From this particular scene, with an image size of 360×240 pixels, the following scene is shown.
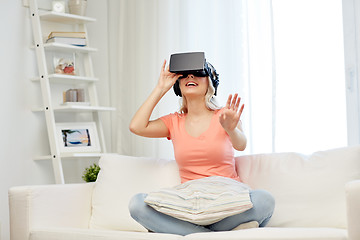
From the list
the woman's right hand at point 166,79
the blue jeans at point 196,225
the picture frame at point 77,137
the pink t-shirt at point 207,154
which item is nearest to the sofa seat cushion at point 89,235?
the blue jeans at point 196,225

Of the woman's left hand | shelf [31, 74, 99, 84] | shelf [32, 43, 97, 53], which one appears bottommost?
the woman's left hand

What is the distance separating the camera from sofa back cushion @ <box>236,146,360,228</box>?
7.29 feet

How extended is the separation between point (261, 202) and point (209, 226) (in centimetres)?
25

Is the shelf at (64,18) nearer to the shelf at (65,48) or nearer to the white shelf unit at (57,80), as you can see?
the white shelf unit at (57,80)

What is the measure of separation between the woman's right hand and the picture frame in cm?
126

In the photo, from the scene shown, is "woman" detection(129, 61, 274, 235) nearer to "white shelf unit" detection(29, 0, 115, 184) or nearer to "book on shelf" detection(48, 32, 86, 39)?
"white shelf unit" detection(29, 0, 115, 184)

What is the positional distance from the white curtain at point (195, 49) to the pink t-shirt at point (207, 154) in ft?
2.02

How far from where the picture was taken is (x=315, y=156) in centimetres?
238

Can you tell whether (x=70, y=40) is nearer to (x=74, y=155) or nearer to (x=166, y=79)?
(x=74, y=155)

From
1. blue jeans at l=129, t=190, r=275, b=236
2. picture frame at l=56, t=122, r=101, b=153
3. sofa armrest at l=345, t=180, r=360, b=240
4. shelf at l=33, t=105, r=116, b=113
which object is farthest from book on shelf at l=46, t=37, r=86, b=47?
sofa armrest at l=345, t=180, r=360, b=240

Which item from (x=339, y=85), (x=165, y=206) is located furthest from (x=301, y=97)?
(x=165, y=206)

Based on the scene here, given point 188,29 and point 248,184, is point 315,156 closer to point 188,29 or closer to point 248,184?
point 248,184

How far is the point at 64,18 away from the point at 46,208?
172cm

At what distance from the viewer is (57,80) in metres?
3.75
